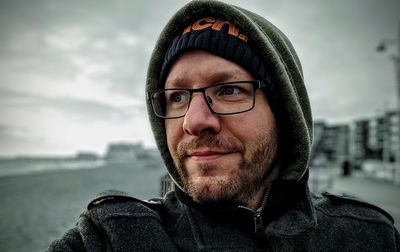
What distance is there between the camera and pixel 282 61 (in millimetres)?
1910

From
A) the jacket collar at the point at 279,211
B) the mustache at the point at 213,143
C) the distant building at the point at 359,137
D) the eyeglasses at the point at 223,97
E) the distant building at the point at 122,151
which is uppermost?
the eyeglasses at the point at 223,97

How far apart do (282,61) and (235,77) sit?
1.38 feet

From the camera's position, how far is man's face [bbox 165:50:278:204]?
1.53 meters

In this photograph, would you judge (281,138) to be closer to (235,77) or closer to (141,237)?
(235,77)

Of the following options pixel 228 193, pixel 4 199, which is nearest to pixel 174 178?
pixel 228 193

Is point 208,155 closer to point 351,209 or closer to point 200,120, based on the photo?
point 200,120

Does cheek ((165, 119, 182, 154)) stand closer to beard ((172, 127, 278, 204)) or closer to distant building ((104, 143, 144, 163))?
beard ((172, 127, 278, 204))

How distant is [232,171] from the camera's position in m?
1.54

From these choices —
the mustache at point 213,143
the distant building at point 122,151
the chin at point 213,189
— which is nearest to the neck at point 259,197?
the chin at point 213,189

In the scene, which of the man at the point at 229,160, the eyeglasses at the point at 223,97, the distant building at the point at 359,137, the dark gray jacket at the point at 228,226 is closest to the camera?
the dark gray jacket at the point at 228,226

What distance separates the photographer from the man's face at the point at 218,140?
153cm

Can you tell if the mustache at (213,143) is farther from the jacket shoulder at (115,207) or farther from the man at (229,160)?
the jacket shoulder at (115,207)

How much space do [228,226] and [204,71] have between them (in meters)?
0.91

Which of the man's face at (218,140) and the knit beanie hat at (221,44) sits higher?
the knit beanie hat at (221,44)
